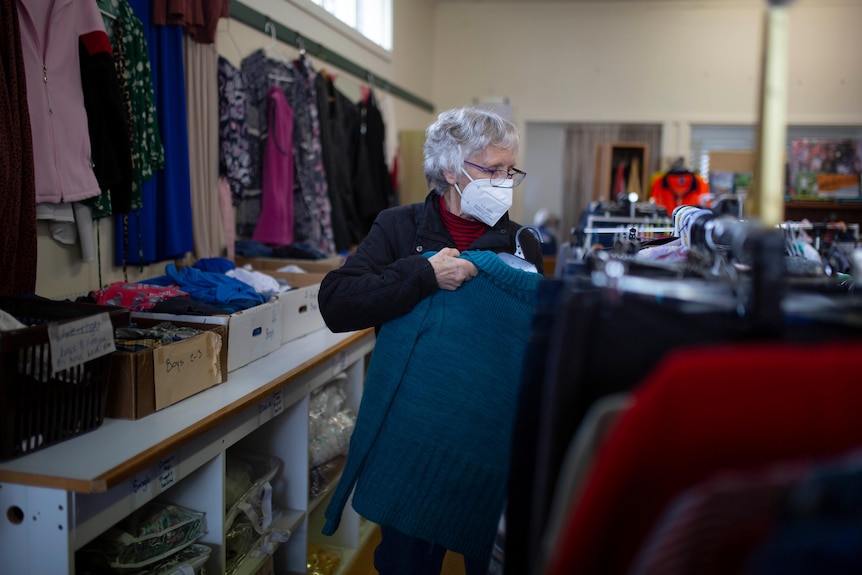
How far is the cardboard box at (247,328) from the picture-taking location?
1.98 metres

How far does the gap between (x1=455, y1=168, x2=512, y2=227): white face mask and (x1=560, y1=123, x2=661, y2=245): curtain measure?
19.0ft

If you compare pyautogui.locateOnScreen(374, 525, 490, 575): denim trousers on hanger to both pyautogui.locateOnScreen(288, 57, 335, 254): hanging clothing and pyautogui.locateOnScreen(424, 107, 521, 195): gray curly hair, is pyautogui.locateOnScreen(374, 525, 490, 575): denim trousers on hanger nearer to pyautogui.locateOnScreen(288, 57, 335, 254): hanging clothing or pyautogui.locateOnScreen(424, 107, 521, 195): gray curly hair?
pyautogui.locateOnScreen(424, 107, 521, 195): gray curly hair

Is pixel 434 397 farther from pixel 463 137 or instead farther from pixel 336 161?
pixel 336 161

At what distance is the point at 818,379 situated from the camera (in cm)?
63

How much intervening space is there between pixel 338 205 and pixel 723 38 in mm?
5123

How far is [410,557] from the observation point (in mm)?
1604

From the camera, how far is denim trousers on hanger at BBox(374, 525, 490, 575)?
1.60 m

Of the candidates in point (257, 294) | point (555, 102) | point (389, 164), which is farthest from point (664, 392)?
point (555, 102)

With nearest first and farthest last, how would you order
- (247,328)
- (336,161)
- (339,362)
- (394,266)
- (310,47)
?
1. (394,266)
2. (247,328)
3. (339,362)
4. (310,47)
5. (336,161)

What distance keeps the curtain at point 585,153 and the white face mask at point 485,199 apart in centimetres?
580

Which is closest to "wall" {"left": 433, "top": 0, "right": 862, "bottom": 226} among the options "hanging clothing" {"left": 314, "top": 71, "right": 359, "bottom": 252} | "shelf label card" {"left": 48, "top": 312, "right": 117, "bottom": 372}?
"hanging clothing" {"left": 314, "top": 71, "right": 359, "bottom": 252}


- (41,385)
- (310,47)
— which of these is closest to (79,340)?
(41,385)

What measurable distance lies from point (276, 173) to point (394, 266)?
2259 mm

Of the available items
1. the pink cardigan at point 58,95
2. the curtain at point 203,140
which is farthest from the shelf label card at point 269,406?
the curtain at point 203,140
